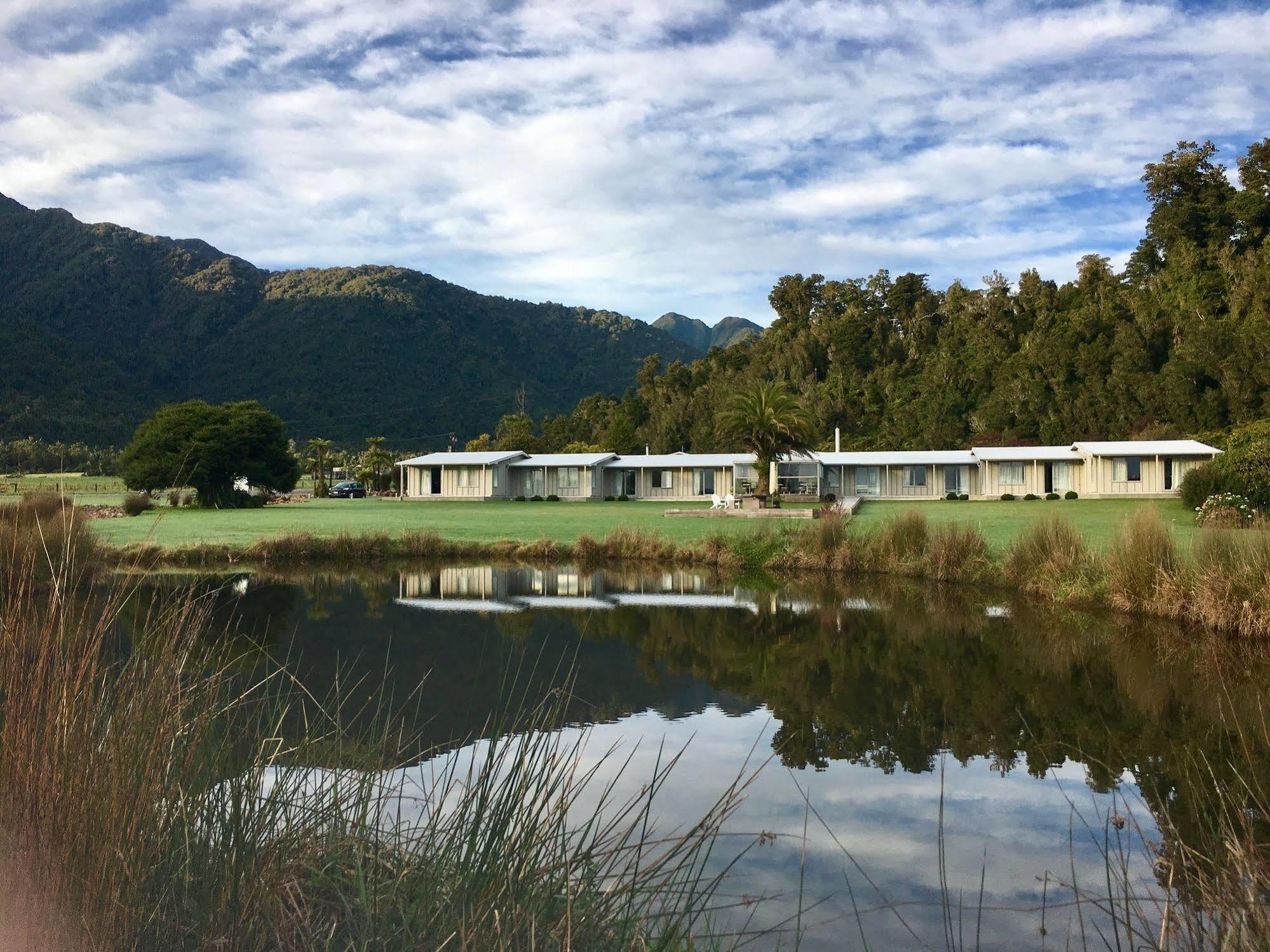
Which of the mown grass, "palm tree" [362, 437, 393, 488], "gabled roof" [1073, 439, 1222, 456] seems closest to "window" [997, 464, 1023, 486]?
"gabled roof" [1073, 439, 1222, 456]

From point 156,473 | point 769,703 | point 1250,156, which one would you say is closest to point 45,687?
point 769,703

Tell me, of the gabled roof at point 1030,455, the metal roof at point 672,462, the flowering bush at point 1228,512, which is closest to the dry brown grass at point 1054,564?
the flowering bush at point 1228,512

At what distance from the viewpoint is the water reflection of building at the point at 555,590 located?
16.0 metres

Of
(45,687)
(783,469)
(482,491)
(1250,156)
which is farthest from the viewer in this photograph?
(1250,156)

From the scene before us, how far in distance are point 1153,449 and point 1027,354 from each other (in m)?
20.1

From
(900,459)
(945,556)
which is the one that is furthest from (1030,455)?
(945,556)

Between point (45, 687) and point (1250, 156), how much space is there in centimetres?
7101

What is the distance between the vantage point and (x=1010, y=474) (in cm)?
4459

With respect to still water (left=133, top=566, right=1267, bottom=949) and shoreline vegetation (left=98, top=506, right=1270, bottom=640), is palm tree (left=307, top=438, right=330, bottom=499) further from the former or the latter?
still water (left=133, top=566, right=1267, bottom=949)

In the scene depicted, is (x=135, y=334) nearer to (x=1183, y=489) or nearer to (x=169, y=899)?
(x=1183, y=489)

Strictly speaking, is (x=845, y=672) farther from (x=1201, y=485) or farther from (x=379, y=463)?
(x=379, y=463)

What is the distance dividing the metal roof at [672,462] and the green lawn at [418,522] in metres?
4.51

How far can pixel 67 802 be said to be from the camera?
271 centimetres

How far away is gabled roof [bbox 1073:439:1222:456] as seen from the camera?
39.8m
